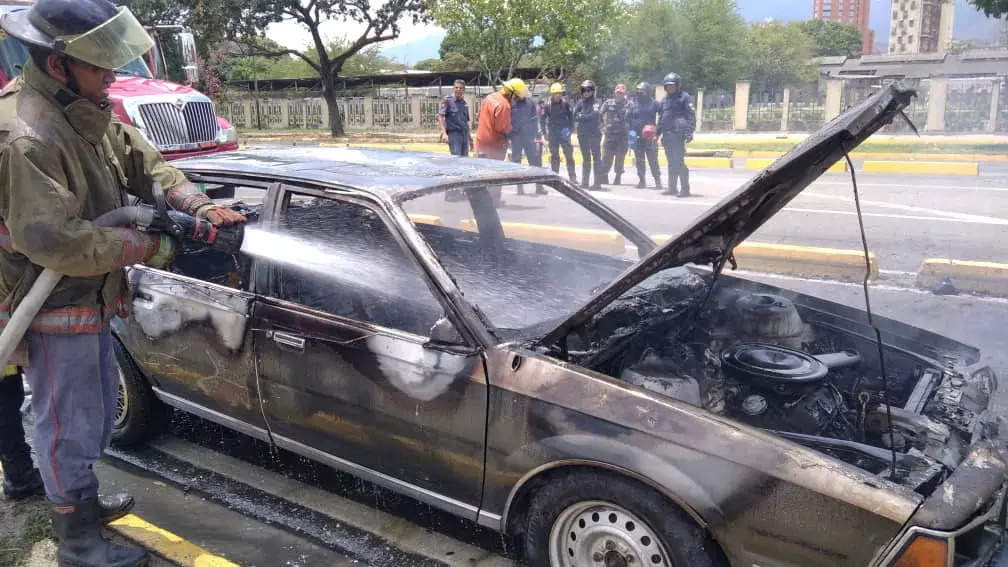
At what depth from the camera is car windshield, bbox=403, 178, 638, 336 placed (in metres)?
2.89

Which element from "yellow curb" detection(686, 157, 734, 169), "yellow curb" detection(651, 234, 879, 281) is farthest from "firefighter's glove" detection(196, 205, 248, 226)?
"yellow curb" detection(686, 157, 734, 169)

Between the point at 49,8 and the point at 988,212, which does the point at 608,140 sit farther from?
the point at 49,8

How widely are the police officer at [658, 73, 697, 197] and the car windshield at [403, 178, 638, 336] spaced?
7.02 metres

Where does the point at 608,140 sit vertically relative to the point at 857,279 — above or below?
above

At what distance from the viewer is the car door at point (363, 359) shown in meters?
2.54

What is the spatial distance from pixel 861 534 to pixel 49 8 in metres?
2.72

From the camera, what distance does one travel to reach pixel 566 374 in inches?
93.7

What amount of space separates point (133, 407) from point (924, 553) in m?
3.25

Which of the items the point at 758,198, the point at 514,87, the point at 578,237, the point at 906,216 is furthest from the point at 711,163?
the point at 758,198

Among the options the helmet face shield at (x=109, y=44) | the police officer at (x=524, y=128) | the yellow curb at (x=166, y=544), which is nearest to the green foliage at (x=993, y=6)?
the police officer at (x=524, y=128)

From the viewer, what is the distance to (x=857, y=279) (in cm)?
648

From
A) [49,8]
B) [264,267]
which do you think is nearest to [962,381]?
[264,267]

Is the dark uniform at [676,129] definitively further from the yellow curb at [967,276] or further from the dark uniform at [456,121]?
the yellow curb at [967,276]

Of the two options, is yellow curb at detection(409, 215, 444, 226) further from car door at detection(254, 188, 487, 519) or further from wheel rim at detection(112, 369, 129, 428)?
wheel rim at detection(112, 369, 129, 428)
